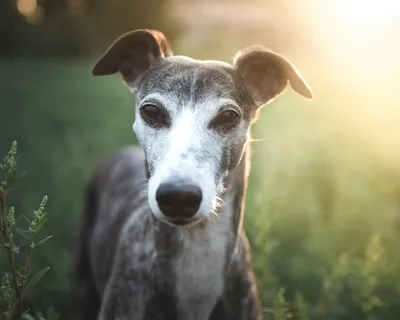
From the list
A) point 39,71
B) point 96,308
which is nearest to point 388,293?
point 96,308

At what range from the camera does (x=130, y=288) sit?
3.53 m

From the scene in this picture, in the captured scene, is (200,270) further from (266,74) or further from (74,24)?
(74,24)

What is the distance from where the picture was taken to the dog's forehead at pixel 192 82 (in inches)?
134

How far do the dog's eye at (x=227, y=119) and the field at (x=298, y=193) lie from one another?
90cm

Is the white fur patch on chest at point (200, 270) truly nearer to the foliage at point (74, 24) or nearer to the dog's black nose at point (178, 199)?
the dog's black nose at point (178, 199)

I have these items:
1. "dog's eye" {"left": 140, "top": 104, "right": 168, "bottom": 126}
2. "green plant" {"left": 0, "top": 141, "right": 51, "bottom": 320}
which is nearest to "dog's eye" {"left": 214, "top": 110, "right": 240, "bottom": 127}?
"dog's eye" {"left": 140, "top": 104, "right": 168, "bottom": 126}

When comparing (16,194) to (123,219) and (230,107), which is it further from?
(230,107)

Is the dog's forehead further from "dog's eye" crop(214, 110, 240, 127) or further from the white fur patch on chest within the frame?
the white fur patch on chest

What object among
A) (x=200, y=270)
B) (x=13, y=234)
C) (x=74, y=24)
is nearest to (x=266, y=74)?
(x=200, y=270)

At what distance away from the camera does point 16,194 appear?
723 centimetres

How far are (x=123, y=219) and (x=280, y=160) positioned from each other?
5.39 m

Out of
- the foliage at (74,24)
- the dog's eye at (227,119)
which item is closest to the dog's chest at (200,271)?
the dog's eye at (227,119)

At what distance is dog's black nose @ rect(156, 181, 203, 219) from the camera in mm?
2826

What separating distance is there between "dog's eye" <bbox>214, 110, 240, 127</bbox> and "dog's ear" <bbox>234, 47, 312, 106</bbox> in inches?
17.4
